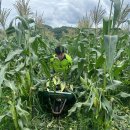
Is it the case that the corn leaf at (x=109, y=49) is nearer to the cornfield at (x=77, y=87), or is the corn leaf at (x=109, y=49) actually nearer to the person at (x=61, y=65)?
the cornfield at (x=77, y=87)

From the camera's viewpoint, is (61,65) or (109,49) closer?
(109,49)

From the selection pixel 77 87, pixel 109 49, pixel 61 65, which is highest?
pixel 109 49

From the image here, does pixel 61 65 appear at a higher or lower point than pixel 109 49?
lower

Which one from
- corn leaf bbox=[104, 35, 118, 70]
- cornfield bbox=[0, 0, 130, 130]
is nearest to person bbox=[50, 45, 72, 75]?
cornfield bbox=[0, 0, 130, 130]

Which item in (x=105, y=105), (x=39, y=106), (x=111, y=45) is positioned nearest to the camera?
(x=111, y=45)

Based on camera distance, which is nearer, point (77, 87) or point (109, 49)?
point (109, 49)

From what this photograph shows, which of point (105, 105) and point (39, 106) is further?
point (39, 106)

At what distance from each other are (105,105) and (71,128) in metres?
0.57

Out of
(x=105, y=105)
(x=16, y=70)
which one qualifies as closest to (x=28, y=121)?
(x=16, y=70)

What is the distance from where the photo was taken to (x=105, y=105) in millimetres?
3811

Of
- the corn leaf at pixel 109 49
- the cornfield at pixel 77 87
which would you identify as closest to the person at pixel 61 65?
the cornfield at pixel 77 87

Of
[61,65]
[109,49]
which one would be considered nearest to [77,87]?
[61,65]

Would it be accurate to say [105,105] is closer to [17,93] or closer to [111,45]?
[111,45]

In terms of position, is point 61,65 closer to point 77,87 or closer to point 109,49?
point 77,87
